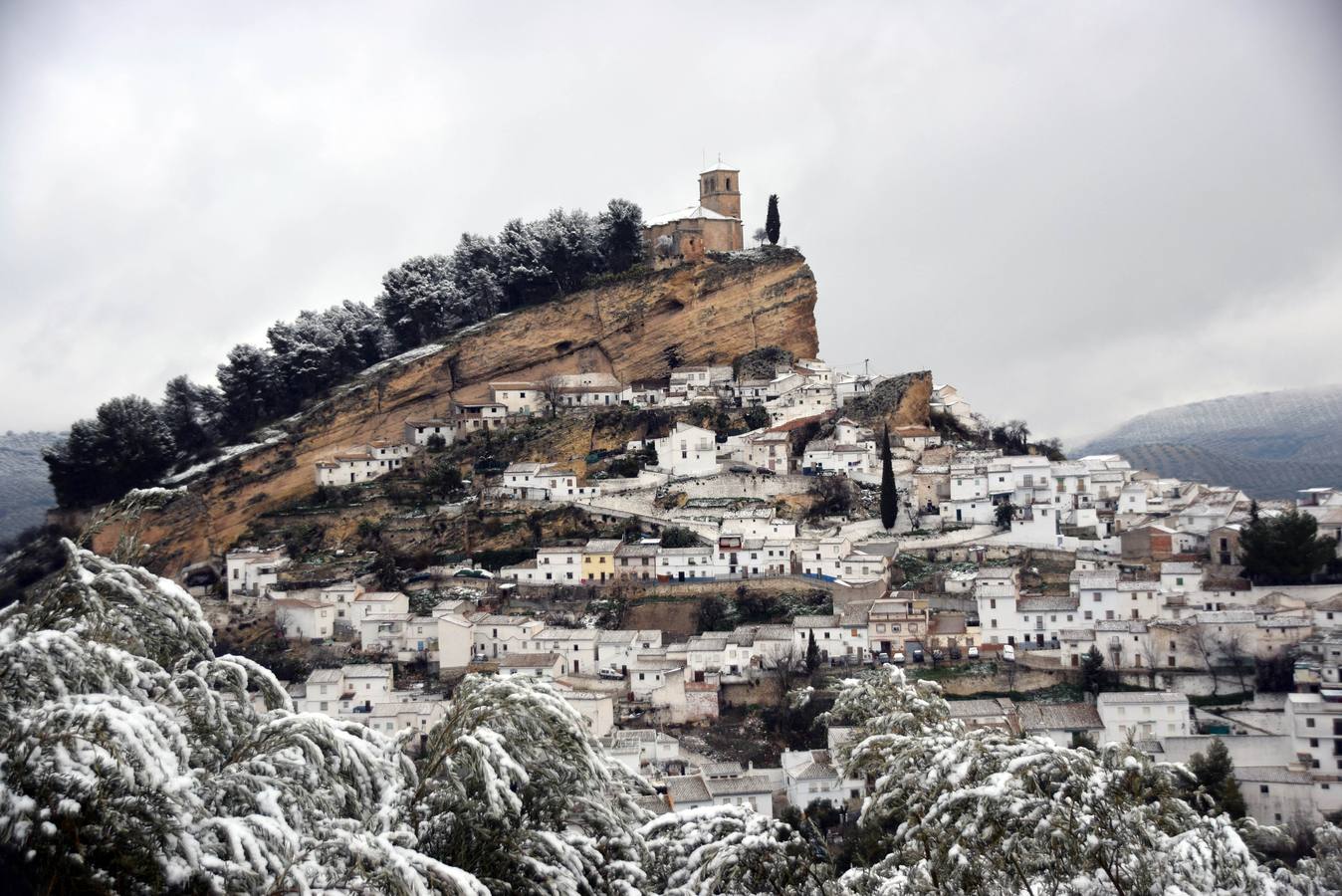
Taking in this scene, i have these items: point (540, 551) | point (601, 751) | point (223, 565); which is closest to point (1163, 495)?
point (540, 551)

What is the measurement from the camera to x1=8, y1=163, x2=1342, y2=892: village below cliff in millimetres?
24859

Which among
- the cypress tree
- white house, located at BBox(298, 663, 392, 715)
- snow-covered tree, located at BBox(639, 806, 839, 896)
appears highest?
the cypress tree

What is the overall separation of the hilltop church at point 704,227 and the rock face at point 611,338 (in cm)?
120

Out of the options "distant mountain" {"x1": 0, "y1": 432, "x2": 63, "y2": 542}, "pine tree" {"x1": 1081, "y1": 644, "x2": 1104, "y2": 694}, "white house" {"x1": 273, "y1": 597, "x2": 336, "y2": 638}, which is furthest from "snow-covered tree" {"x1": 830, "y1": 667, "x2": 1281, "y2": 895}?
"distant mountain" {"x1": 0, "y1": 432, "x2": 63, "y2": 542}

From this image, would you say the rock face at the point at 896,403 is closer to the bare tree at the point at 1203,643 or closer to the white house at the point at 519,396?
the white house at the point at 519,396

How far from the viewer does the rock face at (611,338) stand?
4222 centimetres

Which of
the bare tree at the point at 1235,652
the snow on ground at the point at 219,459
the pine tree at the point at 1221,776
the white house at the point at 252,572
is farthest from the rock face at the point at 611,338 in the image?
the pine tree at the point at 1221,776

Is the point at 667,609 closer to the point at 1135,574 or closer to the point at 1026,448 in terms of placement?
the point at 1135,574

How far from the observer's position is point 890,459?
34.0m

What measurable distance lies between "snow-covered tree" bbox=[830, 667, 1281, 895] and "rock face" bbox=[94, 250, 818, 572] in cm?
3717

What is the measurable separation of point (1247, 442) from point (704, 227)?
4642cm

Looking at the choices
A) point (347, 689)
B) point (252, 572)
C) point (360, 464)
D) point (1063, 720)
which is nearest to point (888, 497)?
point (1063, 720)

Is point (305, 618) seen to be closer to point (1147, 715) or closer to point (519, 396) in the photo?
point (519, 396)

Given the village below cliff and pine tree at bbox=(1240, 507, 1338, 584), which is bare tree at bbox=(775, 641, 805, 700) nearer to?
the village below cliff
